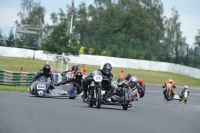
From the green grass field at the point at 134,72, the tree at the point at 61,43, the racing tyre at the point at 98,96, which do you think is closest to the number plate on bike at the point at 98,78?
the racing tyre at the point at 98,96

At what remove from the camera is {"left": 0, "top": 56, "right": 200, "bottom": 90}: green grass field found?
58188 millimetres

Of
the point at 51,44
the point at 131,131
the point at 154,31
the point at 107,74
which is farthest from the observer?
the point at 154,31

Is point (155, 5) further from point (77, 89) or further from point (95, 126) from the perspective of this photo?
point (95, 126)

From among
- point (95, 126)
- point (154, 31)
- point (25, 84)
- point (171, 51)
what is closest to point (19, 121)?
point (95, 126)

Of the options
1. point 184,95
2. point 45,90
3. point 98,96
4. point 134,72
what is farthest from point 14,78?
point 134,72

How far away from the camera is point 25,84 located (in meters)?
33.5

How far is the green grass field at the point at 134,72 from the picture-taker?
58.2 metres

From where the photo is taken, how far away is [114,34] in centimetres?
9919

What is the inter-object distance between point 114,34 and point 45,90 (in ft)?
250

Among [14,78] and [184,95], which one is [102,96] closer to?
[184,95]

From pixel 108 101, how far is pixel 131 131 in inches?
278

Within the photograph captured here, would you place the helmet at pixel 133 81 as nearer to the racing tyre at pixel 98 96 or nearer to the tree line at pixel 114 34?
the racing tyre at pixel 98 96

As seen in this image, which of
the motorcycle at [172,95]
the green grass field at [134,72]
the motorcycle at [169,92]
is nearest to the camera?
the motorcycle at [172,95]

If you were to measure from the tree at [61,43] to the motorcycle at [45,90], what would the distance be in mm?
29964
